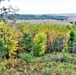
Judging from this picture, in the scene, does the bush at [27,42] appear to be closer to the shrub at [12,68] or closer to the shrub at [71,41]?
the shrub at [71,41]

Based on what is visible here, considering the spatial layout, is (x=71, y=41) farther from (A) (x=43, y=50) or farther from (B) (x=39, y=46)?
(B) (x=39, y=46)

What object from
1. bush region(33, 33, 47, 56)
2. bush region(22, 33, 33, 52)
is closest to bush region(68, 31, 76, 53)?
bush region(33, 33, 47, 56)

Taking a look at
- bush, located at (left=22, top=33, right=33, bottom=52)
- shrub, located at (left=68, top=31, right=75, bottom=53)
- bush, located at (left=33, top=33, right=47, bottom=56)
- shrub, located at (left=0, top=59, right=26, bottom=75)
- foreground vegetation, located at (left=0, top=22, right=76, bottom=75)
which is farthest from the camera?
shrub, located at (left=68, top=31, right=75, bottom=53)

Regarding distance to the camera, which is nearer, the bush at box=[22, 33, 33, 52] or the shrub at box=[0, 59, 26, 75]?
the shrub at box=[0, 59, 26, 75]

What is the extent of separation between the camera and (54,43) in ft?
283

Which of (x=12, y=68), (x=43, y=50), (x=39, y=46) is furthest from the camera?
(x=43, y=50)

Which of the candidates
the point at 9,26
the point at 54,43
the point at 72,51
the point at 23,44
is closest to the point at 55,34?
the point at 54,43

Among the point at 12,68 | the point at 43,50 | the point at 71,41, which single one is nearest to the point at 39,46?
the point at 43,50

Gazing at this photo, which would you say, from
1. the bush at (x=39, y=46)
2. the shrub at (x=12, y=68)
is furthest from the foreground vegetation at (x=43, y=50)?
the shrub at (x=12, y=68)

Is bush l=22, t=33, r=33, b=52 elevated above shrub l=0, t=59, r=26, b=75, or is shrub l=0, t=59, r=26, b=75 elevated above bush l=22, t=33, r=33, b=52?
shrub l=0, t=59, r=26, b=75

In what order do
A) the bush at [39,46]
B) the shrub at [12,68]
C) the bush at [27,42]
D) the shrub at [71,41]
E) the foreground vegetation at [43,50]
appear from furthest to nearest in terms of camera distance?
the shrub at [71,41]
the bush at [27,42]
the bush at [39,46]
the foreground vegetation at [43,50]
the shrub at [12,68]

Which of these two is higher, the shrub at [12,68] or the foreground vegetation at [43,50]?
the shrub at [12,68]


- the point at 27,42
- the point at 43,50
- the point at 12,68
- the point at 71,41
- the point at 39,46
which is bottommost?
the point at 43,50

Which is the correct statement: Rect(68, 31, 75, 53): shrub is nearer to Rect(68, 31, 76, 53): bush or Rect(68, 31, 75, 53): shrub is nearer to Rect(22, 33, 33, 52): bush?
Rect(68, 31, 76, 53): bush
